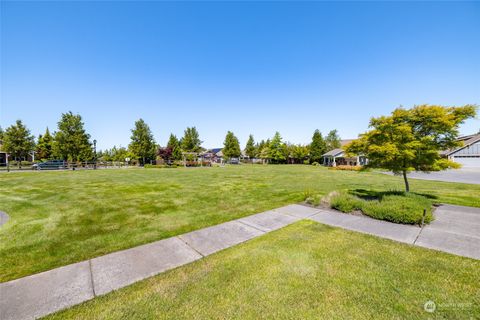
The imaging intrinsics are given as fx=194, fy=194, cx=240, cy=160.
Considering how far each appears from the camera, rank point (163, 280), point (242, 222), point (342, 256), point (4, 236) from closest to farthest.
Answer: point (163, 280) → point (342, 256) → point (4, 236) → point (242, 222)

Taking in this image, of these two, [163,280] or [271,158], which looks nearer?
[163,280]

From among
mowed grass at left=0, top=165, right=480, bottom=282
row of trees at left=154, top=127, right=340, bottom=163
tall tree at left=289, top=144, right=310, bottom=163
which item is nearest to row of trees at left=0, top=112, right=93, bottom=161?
row of trees at left=154, top=127, right=340, bottom=163

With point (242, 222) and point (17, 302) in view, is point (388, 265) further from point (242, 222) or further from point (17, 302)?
point (17, 302)

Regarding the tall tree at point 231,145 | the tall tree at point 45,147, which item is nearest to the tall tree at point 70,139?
the tall tree at point 45,147

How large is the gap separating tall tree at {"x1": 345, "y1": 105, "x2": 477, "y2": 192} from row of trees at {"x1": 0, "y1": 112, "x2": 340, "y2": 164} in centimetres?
4081

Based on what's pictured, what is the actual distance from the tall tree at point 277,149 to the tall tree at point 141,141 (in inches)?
1299

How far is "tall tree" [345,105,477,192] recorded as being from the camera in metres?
6.83

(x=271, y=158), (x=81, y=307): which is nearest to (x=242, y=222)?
(x=81, y=307)

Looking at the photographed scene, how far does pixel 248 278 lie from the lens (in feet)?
9.96

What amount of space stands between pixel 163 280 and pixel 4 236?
15.3 ft

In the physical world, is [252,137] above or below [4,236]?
above

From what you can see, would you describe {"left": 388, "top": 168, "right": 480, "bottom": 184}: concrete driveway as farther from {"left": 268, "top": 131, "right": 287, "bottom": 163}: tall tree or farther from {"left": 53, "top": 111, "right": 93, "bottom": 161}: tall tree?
{"left": 53, "top": 111, "right": 93, "bottom": 161}: tall tree
